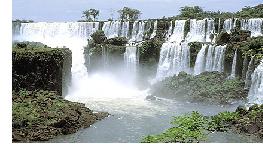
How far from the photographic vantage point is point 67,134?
14969mm

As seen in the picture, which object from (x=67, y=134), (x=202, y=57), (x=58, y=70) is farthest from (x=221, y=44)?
(x=67, y=134)

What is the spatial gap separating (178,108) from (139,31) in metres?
13.5

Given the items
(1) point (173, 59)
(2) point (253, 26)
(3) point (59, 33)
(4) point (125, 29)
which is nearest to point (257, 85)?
(1) point (173, 59)

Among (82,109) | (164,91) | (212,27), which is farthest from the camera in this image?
(212,27)

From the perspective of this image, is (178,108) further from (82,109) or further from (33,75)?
(33,75)

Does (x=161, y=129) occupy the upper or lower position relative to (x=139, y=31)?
lower

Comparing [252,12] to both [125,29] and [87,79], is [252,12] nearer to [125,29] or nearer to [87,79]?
[125,29]

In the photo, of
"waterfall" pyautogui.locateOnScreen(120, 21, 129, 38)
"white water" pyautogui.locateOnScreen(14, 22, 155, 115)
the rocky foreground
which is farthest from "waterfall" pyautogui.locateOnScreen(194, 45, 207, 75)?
the rocky foreground

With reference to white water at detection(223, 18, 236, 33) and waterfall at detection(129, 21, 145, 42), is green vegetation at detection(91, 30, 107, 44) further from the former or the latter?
white water at detection(223, 18, 236, 33)

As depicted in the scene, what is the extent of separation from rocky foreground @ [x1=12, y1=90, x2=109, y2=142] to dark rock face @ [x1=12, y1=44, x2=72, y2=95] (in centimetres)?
61

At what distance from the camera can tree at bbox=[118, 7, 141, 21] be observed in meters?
47.9

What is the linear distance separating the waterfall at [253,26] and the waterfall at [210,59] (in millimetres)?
3704

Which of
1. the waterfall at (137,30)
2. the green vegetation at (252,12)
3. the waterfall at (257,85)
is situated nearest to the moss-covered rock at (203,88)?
the waterfall at (257,85)

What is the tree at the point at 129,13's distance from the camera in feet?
157
